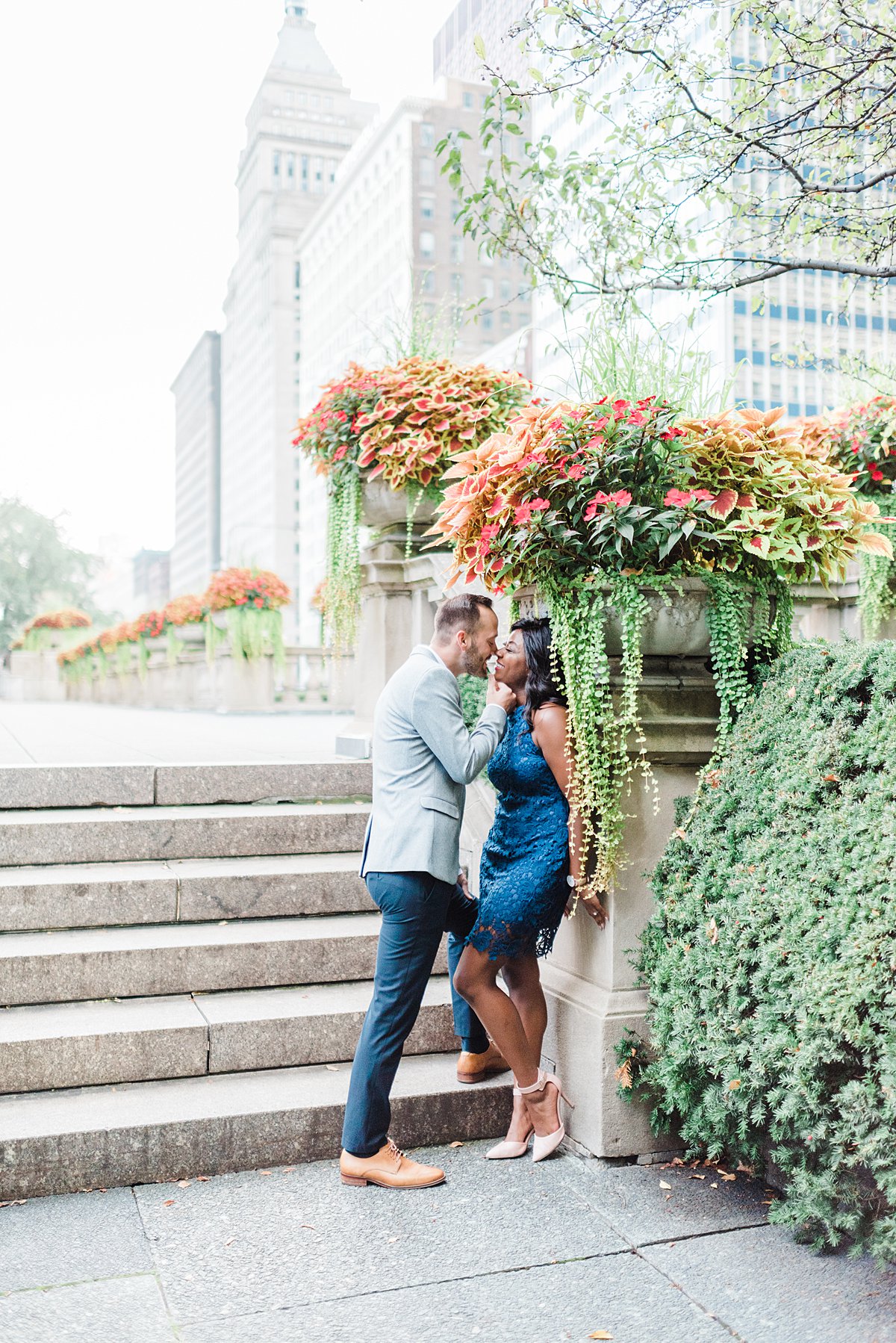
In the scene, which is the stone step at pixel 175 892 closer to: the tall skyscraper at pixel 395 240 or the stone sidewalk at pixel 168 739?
the stone sidewalk at pixel 168 739

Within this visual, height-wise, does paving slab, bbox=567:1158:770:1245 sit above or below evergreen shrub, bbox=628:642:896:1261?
below

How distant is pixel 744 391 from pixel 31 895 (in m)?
75.2

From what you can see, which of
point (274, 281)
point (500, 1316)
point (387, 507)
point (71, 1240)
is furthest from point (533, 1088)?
point (274, 281)

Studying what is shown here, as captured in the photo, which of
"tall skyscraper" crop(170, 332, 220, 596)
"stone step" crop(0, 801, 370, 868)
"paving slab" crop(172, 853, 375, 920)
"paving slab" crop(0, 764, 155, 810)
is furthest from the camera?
"tall skyscraper" crop(170, 332, 220, 596)

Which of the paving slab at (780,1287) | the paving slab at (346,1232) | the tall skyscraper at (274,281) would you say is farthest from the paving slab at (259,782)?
the tall skyscraper at (274,281)

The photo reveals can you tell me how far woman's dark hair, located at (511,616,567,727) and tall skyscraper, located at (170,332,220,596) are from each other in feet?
461

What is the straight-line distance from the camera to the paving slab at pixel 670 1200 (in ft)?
11.3

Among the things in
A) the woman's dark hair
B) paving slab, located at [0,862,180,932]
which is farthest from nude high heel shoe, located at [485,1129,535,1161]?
paving slab, located at [0,862,180,932]

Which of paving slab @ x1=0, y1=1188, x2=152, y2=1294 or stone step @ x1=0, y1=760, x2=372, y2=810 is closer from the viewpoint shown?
paving slab @ x1=0, y1=1188, x2=152, y2=1294

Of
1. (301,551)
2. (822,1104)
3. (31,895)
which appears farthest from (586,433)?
(301,551)

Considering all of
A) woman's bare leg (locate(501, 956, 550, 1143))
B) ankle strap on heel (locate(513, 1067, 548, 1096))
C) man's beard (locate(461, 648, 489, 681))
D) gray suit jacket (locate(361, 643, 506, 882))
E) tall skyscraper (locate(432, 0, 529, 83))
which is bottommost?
ankle strap on heel (locate(513, 1067, 548, 1096))

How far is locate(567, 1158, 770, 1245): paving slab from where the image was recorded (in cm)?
344

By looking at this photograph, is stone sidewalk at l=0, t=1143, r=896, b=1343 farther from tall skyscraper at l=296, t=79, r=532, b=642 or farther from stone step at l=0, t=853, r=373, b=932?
tall skyscraper at l=296, t=79, r=532, b=642

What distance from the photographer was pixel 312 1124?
3.93 metres
